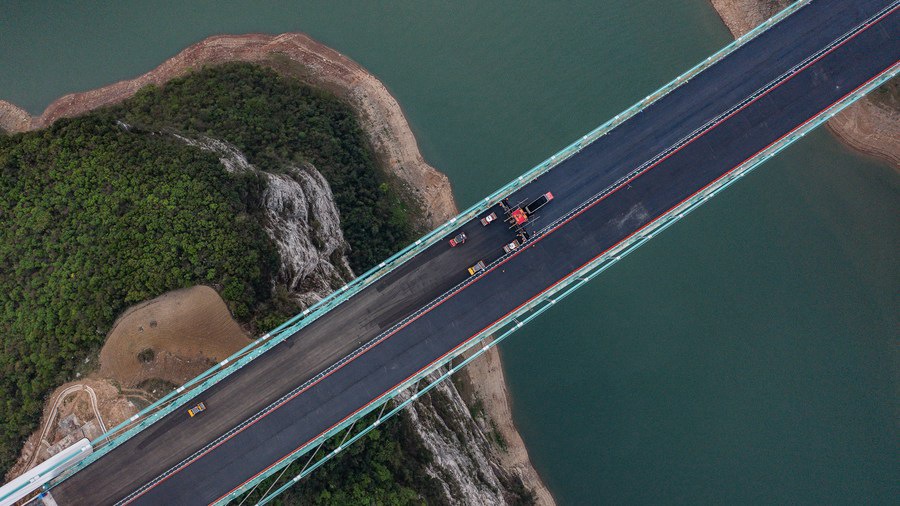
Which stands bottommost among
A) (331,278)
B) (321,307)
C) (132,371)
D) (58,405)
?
(321,307)

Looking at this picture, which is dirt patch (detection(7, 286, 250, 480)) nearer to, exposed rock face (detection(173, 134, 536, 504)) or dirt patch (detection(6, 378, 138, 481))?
dirt patch (detection(6, 378, 138, 481))

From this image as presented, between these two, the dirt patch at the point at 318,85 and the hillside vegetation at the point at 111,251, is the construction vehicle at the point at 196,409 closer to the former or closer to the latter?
the hillside vegetation at the point at 111,251

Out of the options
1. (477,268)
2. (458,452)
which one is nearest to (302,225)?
(477,268)

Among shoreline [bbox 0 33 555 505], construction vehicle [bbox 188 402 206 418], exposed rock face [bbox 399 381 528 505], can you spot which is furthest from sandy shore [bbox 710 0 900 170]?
construction vehicle [bbox 188 402 206 418]

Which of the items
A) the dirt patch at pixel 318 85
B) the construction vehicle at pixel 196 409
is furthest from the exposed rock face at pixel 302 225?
the construction vehicle at pixel 196 409

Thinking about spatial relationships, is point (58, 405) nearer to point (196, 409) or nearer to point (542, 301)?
point (196, 409)

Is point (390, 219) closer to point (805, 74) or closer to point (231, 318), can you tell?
point (231, 318)
